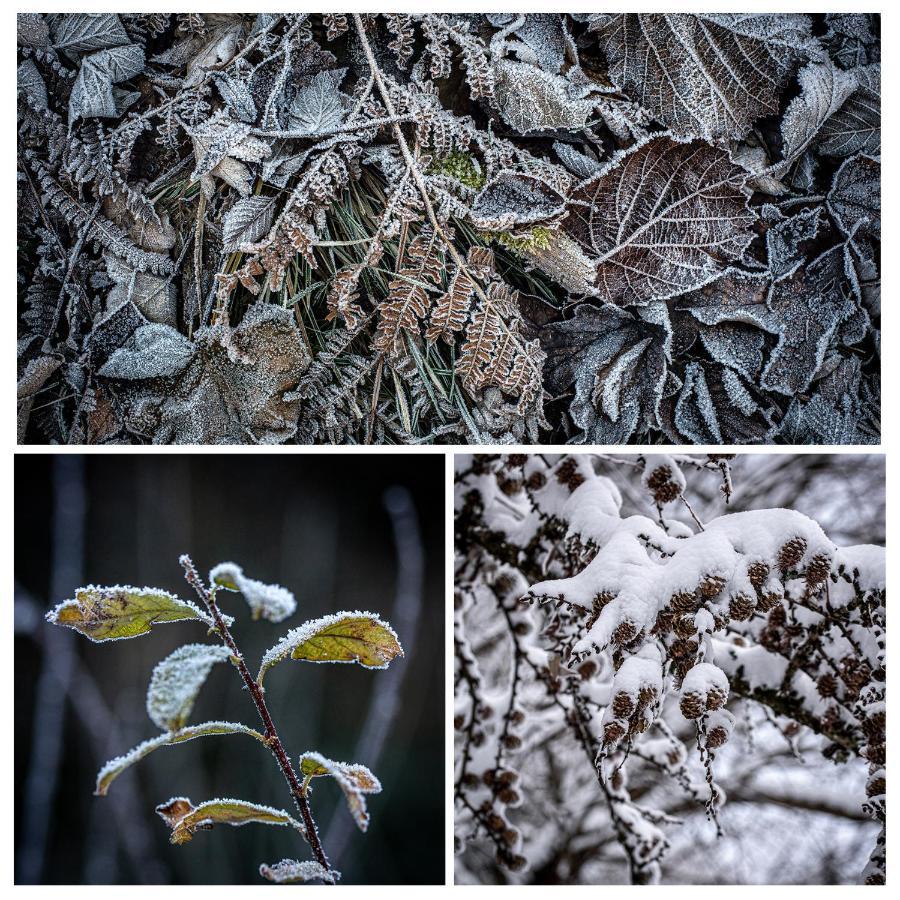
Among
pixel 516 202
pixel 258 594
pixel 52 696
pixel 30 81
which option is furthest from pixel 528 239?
pixel 52 696

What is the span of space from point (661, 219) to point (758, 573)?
43 cm

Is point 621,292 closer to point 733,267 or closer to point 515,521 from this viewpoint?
point 733,267

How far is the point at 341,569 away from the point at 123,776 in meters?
0.34

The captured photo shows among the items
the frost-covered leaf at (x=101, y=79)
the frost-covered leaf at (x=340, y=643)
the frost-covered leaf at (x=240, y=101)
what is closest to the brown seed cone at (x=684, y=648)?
the frost-covered leaf at (x=340, y=643)

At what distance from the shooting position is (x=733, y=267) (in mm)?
806

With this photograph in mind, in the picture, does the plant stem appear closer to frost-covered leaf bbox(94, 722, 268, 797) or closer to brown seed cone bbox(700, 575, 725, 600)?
frost-covered leaf bbox(94, 722, 268, 797)

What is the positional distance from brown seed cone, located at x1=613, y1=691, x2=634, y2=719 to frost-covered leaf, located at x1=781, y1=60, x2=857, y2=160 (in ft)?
2.09

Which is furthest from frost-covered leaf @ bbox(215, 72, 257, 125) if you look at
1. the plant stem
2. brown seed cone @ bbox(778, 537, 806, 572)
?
brown seed cone @ bbox(778, 537, 806, 572)

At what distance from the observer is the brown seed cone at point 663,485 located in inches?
27.3

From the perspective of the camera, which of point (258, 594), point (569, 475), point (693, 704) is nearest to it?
point (693, 704)

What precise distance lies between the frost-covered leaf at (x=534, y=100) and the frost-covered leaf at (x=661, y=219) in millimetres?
71

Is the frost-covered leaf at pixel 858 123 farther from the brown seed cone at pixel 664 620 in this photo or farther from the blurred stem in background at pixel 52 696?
the blurred stem in background at pixel 52 696

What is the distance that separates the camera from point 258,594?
649 mm

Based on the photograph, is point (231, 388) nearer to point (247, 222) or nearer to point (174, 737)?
point (247, 222)
